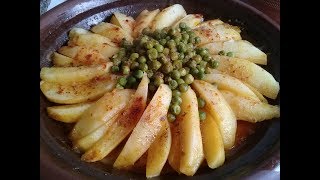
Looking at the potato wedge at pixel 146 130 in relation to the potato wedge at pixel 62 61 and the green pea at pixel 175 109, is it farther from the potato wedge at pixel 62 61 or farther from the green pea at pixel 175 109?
the potato wedge at pixel 62 61

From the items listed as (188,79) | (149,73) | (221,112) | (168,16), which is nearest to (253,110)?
(221,112)

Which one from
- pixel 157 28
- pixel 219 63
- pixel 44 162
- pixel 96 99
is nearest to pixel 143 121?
pixel 96 99

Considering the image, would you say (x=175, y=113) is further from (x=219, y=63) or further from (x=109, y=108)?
(x=219, y=63)

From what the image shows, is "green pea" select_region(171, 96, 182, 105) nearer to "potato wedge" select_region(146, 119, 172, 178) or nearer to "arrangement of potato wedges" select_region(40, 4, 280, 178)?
"arrangement of potato wedges" select_region(40, 4, 280, 178)

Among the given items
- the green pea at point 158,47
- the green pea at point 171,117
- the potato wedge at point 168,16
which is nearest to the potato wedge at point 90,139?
the green pea at point 171,117

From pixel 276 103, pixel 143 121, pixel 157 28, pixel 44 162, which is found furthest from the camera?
pixel 157 28
